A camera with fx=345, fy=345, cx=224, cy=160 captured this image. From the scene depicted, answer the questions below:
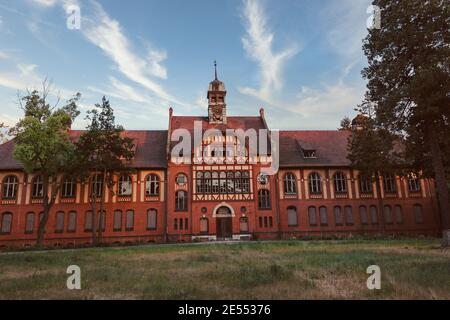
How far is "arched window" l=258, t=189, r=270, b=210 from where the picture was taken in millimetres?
37875

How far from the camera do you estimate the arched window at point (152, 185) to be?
37.3m

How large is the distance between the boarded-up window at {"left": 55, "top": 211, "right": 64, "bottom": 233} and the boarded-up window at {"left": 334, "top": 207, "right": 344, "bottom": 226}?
29.2m

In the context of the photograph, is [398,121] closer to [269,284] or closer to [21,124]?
[269,284]

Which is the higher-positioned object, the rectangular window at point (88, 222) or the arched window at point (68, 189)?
the arched window at point (68, 189)

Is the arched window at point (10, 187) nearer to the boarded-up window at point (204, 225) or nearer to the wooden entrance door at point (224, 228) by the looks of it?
the boarded-up window at point (204, 225)

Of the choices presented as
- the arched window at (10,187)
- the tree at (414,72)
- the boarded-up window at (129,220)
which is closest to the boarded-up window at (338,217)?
the tree at (414,72)

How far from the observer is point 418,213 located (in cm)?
3888

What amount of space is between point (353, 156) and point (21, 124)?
98.6 feet

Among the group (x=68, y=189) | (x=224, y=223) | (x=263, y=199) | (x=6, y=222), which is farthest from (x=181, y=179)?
(x=6, y=222)

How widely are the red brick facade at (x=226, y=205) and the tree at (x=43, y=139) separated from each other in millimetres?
6380

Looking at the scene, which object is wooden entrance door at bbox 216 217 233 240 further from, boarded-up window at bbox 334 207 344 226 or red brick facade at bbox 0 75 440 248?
boarded-up window at bbox 334 207 344 226

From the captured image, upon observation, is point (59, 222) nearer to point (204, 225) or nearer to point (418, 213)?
point (204, 225)
